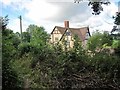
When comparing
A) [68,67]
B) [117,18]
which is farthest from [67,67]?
[117,18]

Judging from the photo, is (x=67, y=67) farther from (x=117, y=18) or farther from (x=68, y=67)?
(x=117, y=18)

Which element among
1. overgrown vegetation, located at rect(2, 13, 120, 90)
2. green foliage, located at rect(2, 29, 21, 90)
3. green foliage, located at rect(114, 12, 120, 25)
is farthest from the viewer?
green foliage, located at rect(114, 12, 120, 25)

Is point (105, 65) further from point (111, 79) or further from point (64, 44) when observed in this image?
point (64, 44)

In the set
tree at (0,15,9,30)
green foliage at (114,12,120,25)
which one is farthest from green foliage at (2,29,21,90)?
green foliage at (114,12,120,25)

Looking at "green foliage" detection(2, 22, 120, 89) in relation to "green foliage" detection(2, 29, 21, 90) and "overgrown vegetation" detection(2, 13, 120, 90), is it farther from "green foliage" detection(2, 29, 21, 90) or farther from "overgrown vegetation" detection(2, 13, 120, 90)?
"green foliage" detection(2, 29, 21, 90)

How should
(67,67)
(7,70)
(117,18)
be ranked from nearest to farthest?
(7,70)
(67,67)
(117,18)

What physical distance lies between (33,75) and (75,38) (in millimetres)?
2308

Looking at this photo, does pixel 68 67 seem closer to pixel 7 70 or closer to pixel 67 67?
pixel 67 67

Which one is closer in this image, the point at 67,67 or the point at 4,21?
the point at 4,21

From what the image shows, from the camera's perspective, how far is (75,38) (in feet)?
31.3

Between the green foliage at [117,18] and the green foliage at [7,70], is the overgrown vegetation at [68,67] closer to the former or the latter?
the green foliage at [7,70]

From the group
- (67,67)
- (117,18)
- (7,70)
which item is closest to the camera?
(7,70)

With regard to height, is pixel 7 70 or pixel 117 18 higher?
pixel 117 18

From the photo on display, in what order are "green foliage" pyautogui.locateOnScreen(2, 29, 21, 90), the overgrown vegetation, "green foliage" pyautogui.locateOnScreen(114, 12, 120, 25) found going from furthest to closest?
"green foliage" pyautogui.locateOnScreen(114, 12, 120, 25) < the overgrown vegetation < "green foliage" pyautogui.locateOnScreen(2, 29, 21, 90)
